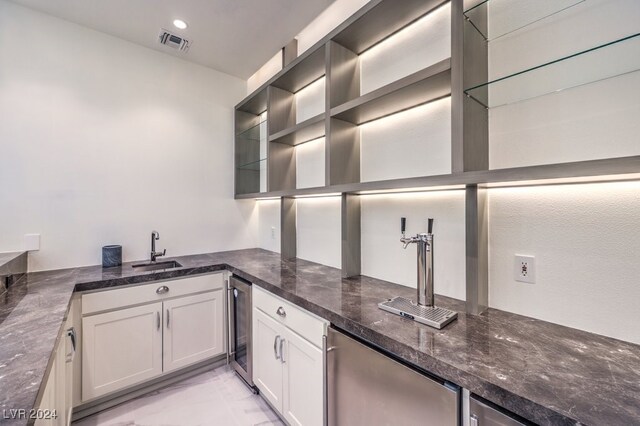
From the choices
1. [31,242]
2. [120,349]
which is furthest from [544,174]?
[31,242]

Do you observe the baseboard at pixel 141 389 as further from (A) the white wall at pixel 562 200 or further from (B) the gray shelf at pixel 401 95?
(B) the gray shelf at pixel 401 95

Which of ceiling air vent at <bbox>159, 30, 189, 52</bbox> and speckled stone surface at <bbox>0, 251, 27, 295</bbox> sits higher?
ceiling air vent at <bbox>159, 30, 189, 52</bbox>

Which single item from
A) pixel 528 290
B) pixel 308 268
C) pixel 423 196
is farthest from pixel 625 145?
pixel 308 268

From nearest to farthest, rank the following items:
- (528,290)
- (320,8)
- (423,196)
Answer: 1. (528,290)
2. (423,196)
3. (320,8)

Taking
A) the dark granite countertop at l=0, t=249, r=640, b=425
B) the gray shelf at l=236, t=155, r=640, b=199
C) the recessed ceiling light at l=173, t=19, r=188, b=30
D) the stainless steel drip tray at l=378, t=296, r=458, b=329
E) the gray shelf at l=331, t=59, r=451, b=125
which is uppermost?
the recessed ceiling light at l=173, t=19, r=188, b=30

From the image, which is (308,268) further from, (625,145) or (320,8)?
(320,8)

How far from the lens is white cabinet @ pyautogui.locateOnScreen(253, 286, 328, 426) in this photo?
1.45 m

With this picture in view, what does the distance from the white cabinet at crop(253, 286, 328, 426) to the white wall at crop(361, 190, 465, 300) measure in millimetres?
619

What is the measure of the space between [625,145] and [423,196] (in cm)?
81

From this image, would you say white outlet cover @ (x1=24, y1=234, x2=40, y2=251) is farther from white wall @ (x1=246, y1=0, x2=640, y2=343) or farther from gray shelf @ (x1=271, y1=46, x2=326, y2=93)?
white wall @ (x1=246, y1=0, x2=640, y2=343)

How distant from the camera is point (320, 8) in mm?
2131

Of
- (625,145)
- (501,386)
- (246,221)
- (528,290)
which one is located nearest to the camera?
(501,386)

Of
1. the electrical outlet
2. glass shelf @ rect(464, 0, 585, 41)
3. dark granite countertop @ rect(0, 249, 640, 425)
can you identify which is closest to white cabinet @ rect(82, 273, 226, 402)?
dark granite countertop @ rect(0, 249, 640, 425)

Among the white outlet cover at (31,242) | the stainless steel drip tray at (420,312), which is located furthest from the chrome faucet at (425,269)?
the white outlet cover at (31,242)
